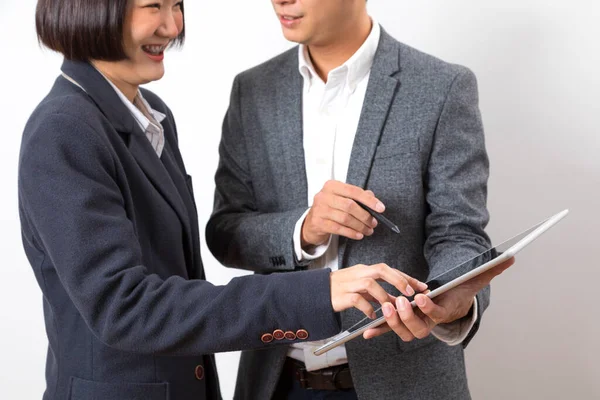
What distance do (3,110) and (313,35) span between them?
60.5 inches

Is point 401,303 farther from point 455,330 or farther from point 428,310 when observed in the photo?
point 455,330

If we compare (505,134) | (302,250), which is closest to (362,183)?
(302,250)

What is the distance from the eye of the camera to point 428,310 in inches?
62.7

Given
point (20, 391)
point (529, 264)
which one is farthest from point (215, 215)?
point (20, 391)

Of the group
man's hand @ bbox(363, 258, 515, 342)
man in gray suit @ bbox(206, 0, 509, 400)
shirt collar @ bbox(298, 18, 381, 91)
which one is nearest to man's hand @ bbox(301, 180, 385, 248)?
man in gray suit @ bbox(206, 0, 509, 400)

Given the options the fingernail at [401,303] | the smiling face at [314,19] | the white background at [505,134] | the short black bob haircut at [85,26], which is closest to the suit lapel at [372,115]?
the smiling face at [314,19]

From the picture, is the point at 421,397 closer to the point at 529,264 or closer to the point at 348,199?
the point at 348,199

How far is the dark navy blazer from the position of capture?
149 cm

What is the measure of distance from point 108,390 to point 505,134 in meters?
1.66

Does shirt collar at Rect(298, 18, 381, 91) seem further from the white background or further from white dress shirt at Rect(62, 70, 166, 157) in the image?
the white background

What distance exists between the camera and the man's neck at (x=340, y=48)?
2.01m

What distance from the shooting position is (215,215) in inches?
81.7

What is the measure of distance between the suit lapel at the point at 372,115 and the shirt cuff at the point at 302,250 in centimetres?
4

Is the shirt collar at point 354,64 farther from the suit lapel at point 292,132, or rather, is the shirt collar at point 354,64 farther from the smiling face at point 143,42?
the smiling face at point 143,42
